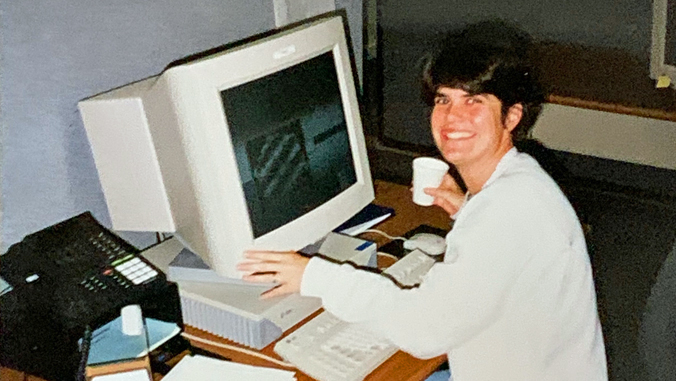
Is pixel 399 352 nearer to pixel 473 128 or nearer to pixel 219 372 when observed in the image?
pixel 219 372

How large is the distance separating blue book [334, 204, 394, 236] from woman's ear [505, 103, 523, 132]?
18.6 inches

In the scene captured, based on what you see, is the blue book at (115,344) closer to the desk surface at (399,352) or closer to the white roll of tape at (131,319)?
the white roll of tape at (131,319)

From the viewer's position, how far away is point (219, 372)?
1.35m

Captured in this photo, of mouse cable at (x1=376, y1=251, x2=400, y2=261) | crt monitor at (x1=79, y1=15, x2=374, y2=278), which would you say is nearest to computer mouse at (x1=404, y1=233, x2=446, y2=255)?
mouse cable at (x1=376, y1=251, x2=400, y2=261)

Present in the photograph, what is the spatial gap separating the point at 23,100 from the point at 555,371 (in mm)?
1092

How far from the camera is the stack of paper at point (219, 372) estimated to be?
133 centimetres

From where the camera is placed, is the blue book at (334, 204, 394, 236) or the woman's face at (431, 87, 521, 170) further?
the blue book at (334, 204, 394, 236)

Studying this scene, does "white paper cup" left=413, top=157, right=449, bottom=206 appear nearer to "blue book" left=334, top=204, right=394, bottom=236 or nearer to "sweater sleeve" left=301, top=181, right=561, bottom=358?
"blue book" left=334, top=204, right=394, bottom=236

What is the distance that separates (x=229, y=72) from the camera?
1.35 m

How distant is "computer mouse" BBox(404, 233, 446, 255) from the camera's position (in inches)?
68.7

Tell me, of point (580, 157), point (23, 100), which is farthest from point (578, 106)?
point (23, 100)

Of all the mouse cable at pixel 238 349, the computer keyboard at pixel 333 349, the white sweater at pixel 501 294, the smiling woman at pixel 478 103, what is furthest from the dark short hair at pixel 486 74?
the mouse cable at pixel 238 349

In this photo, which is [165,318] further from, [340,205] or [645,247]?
[645,247]

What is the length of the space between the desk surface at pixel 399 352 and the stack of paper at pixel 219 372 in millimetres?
38
